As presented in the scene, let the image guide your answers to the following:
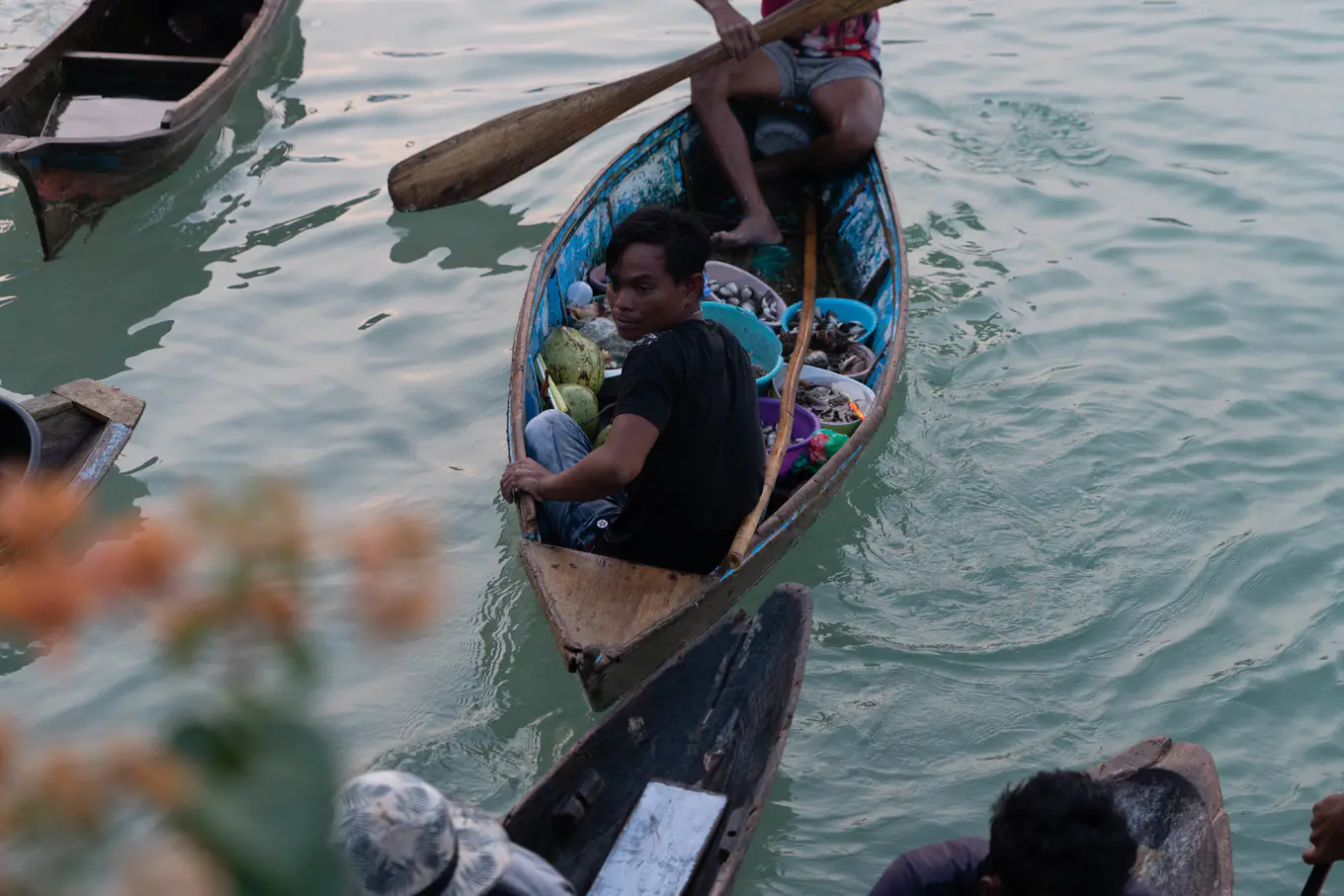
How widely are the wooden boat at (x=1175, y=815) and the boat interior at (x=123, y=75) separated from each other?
5480 millimetres

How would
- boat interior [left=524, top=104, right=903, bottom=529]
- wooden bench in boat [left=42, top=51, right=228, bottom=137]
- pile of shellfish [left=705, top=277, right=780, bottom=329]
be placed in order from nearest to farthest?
boat interior [left=524, top=104, right=903, bottom=529], pile of shellfish [left=705, top=277, right=780, bottom=329], wooden bench in boat [left=42, top=51, right=228, bottom=137]

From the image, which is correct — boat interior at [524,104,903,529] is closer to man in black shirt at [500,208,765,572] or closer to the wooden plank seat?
man in black shirt at [500,208,765,572]

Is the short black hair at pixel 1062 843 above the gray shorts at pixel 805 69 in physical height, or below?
below

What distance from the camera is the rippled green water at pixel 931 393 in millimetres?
Result: 3980

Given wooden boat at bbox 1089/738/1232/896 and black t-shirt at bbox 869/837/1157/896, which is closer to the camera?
black t-shirt at bbox 869/837/1157/896

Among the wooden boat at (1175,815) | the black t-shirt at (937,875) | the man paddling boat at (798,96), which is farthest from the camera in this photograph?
the man paddling boat at (798,96)

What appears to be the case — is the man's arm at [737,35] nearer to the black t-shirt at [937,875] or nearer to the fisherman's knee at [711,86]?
the fisherman's knee at [711,86]

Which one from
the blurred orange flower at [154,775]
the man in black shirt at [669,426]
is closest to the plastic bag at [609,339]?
the man in black shirt at [669,426]

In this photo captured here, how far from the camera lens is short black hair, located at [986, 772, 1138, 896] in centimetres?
217

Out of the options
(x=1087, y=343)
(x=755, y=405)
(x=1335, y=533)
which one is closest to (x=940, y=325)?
(x=1087, y=343)

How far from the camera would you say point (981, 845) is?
100 inches

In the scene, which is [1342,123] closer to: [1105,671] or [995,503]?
[995,503]

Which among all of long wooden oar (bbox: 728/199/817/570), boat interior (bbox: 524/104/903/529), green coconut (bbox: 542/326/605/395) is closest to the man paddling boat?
boat interior (bbox: 524/104/903/529)

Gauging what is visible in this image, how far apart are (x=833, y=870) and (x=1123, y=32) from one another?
8022 mm
